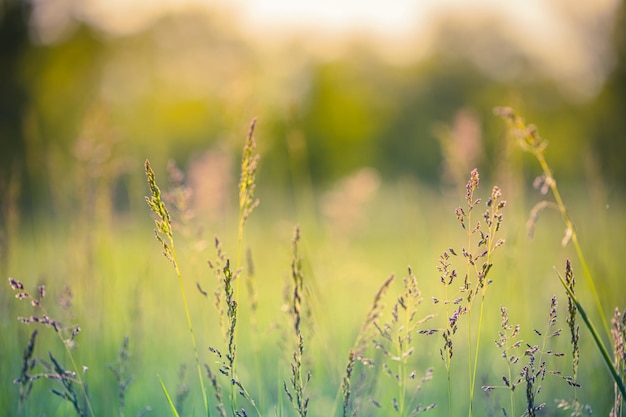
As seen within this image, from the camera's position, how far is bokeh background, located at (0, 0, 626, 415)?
8.04 ft

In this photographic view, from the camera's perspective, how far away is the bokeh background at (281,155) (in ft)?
8.04

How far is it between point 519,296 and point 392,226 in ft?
35.0

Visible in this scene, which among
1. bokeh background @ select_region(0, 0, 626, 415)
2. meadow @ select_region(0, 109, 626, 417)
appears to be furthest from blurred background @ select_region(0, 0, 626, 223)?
meadow @ select_region(0, 109, 626, 417)

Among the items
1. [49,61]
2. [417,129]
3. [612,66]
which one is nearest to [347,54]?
[417,129]

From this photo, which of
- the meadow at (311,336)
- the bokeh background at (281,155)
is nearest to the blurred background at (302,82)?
the bokeh background at (281,155)

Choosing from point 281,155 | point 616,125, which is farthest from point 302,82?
point 616,125

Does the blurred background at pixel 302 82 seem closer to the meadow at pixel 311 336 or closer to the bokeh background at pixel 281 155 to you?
the bokeh background at pixel 281 155

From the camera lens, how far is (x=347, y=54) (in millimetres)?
25188

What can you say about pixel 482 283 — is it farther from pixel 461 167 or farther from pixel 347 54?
pixel 347 54

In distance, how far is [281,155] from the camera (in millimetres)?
18641

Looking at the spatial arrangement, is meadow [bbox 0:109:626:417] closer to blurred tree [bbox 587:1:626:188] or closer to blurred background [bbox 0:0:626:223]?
blurred tree [bbox 587:1:626:188]

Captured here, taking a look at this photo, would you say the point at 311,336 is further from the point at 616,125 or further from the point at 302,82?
the point at 302,82

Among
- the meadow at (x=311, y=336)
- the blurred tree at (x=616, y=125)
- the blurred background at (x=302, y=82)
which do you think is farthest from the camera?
the blurred background at (x=302, y=82)

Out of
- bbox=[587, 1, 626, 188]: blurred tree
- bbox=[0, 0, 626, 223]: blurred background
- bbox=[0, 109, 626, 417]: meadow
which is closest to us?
bbox=[0, 109, 626, 417]: meadow
